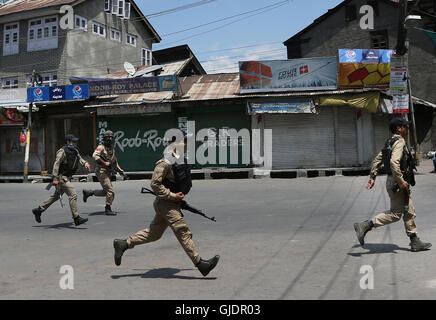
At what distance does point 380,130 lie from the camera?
22.6 m

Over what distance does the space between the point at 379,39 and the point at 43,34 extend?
21.7m

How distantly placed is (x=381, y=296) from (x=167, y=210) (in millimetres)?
2360

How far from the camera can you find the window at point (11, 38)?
31000mm

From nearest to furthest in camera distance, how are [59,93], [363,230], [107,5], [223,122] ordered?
[363,230] → [223,122] → [59,93] → [107,5]

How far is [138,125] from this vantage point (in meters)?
24.1

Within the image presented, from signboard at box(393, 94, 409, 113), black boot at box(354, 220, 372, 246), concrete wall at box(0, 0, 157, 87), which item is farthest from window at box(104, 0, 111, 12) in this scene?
black boot at box(354, 220, 372, 246)

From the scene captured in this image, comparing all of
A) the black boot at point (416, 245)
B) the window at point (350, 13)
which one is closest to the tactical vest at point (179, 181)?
the black boot at point (416, 245)

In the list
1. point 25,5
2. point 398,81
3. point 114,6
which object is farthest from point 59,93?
point 398,81

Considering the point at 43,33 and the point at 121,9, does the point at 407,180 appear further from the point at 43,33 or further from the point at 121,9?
the point at 121,9

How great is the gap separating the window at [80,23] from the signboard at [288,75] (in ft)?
44.9

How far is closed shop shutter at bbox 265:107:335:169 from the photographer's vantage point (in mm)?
21219

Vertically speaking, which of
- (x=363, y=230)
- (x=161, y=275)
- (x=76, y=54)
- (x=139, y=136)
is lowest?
(x=161, y=275)

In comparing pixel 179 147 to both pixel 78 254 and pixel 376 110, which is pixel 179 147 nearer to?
pixel 78 254
